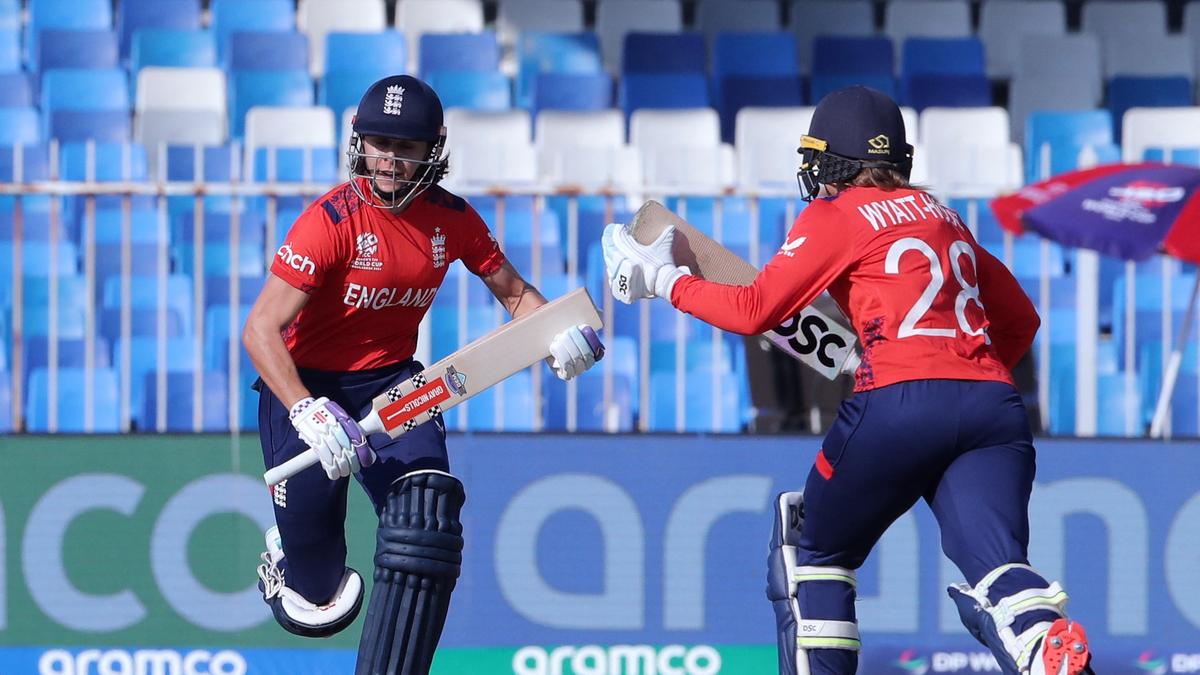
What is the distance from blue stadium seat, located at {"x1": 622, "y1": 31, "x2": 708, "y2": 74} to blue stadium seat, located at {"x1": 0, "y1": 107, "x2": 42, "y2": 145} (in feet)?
13.6

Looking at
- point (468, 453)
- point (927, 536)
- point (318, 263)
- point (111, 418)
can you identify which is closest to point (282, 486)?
point (318, 263)

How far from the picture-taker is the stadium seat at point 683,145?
36.5 ft

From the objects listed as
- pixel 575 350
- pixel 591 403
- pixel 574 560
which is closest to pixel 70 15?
pixel 591 403

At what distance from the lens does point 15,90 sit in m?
12.5

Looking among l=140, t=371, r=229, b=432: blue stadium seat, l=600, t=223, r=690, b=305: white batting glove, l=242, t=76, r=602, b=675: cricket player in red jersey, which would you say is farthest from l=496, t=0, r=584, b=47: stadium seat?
l=600, t=223, r=690, b=305: white batting glove

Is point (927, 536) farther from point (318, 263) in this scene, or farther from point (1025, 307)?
point (318, 263)

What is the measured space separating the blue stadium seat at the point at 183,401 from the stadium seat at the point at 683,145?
2.98 m

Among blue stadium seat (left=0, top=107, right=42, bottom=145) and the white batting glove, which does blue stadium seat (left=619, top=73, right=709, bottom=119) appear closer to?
blue stadium seat (left=0, top=107, right=42, bottom=145)

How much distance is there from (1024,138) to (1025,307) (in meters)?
7.88

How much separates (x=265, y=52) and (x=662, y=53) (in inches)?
113

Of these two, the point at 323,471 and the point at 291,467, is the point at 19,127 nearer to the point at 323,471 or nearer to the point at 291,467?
the point at 323,471

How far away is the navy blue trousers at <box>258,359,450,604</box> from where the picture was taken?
20.1 feet

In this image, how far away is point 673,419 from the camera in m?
9.33

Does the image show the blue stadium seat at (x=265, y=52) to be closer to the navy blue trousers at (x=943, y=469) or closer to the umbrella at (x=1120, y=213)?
the umbrella at (x=1120, y=213)
